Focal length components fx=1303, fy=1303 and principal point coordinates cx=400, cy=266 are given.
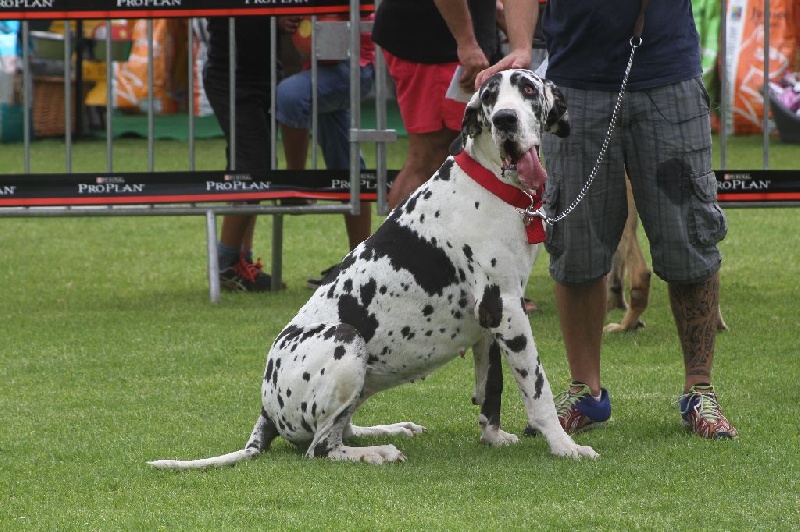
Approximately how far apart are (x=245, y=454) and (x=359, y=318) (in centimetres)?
59

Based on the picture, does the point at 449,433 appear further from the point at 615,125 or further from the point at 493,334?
the point at 615,125

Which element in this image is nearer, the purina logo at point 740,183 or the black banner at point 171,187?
the purina logo at point 740,183

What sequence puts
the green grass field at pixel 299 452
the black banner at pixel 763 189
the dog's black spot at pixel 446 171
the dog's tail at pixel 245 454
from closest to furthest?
the green grass field at pixel 299 452, the dog's tail at pixel 245 454, the dog's black spot at pixel 446 171, the black banner at pixel 763 189

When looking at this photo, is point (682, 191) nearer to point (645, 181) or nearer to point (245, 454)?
point (645, 181)

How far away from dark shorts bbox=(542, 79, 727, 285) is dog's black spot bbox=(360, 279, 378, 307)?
28.0 inches

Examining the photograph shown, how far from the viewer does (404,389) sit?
553cm

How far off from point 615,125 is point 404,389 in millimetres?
1580

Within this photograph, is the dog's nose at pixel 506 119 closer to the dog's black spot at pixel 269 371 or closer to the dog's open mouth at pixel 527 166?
the dog's open mouth at pixel 527 166

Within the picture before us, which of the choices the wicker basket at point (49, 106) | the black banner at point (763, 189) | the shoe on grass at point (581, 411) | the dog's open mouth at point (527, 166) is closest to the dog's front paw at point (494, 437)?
the shoe on grass at point (581, 411)

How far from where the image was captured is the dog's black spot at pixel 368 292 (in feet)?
14.3

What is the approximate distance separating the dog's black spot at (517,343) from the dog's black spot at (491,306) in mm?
74

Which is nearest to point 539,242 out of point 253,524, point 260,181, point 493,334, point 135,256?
point 493,334

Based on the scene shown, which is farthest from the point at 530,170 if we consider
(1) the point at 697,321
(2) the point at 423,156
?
(2) the point at 423,156

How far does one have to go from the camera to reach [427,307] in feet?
14.2
